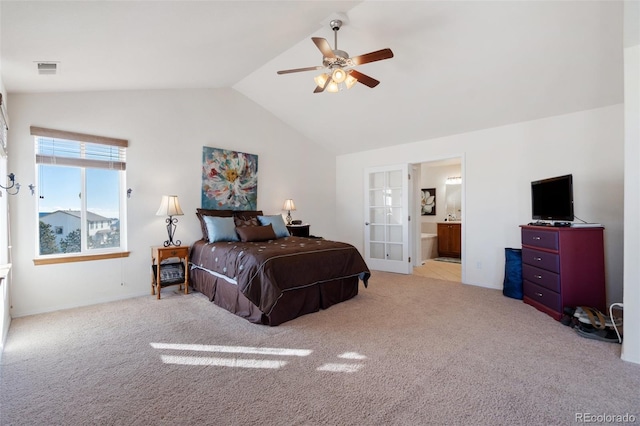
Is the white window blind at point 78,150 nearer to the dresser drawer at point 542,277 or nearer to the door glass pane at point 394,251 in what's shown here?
the door glass pane at point 394,251

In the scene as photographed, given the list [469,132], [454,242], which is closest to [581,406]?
[469,132]

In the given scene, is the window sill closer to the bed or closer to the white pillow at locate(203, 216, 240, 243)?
the bed

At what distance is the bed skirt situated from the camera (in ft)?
9.80

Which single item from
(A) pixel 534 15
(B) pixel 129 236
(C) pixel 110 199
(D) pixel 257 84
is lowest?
(B) pixel 129 236

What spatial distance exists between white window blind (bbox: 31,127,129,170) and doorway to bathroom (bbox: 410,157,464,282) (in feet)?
15.9

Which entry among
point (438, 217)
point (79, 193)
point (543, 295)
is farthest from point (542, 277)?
point (79, 193)

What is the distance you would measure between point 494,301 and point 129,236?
4773mm

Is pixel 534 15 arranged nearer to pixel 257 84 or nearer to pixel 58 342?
pixel 257 84

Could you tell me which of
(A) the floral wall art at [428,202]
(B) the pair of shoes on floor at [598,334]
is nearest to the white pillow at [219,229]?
(B) the pair of shoes on floor at [598,334]

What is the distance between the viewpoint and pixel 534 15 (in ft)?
8.52

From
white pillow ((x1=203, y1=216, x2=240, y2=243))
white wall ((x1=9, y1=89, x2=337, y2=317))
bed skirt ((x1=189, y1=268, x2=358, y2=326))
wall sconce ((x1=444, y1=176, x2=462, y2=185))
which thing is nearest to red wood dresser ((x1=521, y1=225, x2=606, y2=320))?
bed skirt ((x1=189, y1=268, x2=358, y2=326))

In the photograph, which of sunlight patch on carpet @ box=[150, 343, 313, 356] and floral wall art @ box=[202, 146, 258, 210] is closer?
sunlight patch on carpet @ box=[150, 343, 313, 356]

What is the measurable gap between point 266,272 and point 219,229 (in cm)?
158

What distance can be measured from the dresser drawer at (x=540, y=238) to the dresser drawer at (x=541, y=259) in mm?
81
